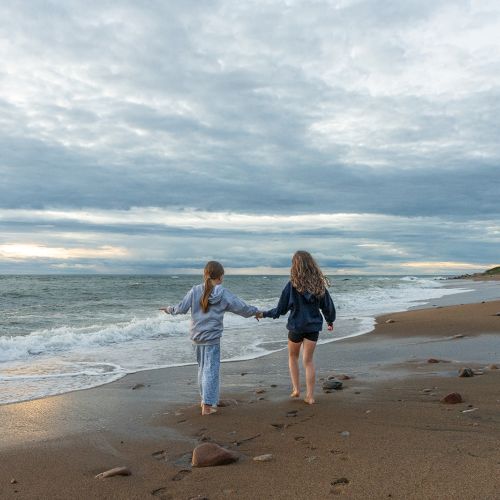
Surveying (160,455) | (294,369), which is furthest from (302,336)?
(160,455)

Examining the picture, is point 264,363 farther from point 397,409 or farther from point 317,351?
point 397,409

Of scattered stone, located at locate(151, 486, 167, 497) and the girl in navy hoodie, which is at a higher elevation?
the girl in navy hoodie

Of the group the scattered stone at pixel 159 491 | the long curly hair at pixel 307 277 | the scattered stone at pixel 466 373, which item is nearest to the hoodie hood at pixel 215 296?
the long curly hair at pixel 307 277

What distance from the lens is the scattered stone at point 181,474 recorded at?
394cm

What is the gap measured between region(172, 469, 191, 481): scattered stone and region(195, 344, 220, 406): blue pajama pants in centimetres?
205

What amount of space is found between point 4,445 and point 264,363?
5675mm

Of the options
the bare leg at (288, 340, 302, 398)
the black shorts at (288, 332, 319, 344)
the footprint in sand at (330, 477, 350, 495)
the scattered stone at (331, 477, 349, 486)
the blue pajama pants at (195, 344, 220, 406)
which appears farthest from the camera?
the bare leg at (288, 340, 302, 398)

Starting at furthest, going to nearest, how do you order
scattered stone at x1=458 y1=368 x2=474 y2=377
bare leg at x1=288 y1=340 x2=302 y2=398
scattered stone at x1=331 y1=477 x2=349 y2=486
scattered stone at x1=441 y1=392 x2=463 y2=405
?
scattered stone at x1=458 y1=368 x2=474 y2=377
bare leg at x1=288 y1=340 x2=302 y2=398
scattered stone at x1=441 y1=392 x2=463 y2=405
scattered stone at x1=331 y1=477 x2=349 y2=486

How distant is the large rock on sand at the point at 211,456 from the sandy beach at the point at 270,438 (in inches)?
2.8

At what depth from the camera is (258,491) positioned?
141 inches

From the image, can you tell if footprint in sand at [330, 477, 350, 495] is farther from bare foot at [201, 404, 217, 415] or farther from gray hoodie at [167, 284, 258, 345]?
gray hoodie at [167, 284, 258, 345]

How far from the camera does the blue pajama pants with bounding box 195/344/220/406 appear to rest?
20.3 feet

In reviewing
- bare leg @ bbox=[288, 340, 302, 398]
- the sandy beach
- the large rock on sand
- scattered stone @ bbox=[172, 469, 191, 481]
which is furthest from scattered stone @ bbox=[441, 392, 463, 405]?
scattered stone @ bbox=[172, 469, 191, 481]

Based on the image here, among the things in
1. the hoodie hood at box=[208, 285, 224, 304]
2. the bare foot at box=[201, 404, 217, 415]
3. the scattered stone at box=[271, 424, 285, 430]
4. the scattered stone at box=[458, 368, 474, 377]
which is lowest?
the bare foot at box=[201, 404, 217, 415]
